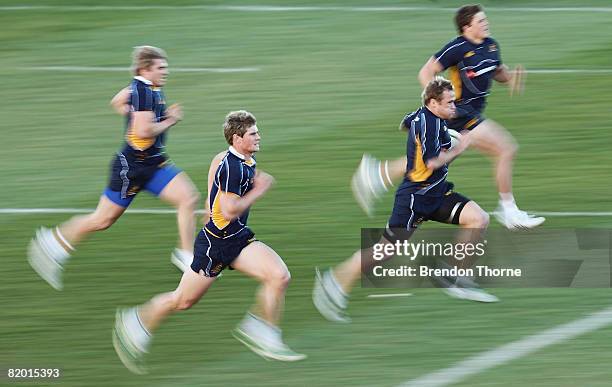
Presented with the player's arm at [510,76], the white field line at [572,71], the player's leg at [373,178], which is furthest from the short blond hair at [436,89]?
the white field line at [572,71]

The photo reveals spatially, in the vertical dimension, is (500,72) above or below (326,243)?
above

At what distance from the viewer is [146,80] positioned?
1033cm

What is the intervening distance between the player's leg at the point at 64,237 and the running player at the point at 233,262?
71.8 inches

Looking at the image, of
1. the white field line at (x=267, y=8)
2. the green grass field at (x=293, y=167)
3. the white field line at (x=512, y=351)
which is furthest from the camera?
the white field line at (x=267, y=8)

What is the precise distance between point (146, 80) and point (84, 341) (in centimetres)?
222

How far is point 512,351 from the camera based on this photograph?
8852 millimetres

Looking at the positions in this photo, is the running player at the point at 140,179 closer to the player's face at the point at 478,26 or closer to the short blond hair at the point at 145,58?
the short blond hair at the point at 145,58

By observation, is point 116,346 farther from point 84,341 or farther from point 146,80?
point 146,80

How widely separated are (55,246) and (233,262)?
8.30 feet

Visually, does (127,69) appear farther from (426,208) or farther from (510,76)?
(426,208)

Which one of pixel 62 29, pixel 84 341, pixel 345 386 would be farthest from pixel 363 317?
pixel 62 29

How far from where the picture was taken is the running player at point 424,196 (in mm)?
9445

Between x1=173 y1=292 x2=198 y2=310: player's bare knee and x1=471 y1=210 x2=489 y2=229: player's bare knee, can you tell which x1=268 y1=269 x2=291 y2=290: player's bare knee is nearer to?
x1=173 y1=292 x2=198 y2=310: player's bare knee

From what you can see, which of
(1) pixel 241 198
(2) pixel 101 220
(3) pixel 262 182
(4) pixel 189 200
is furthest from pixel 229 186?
(2) pixel 101 220
